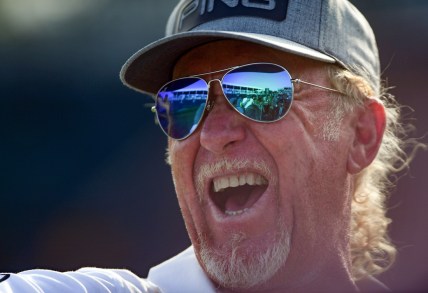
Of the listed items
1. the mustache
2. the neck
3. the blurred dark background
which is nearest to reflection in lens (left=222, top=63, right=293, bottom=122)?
the mustache

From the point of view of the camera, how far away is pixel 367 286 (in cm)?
235

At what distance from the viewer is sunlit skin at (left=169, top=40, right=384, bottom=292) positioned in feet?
6.73

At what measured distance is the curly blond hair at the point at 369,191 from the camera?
219 cm

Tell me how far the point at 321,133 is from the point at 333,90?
134 millimetres

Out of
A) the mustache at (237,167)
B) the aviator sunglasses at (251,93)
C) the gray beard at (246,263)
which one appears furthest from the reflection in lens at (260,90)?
the gray beard at (246,263)

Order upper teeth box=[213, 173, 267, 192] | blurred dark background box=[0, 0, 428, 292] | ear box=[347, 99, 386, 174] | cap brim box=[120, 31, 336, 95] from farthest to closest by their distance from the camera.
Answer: blurred dark background box=[0, 0, 428, 292], ear box=[347, 99, 386, 174], upper teeth box=[213, 173, 267, 192], cap brim box=[120, 31, 336, 95]

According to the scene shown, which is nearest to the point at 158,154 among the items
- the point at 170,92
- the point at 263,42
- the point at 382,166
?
the point at 382,166

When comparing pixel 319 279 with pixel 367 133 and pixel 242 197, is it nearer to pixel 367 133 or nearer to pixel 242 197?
pixel 242 197

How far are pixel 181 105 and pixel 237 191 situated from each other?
0.30 m

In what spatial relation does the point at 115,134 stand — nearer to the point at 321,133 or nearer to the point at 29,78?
the point at 29,78

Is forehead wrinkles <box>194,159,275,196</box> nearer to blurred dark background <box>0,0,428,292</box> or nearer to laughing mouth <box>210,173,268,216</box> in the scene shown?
laughing mouth <box>210,173,268,216</box>

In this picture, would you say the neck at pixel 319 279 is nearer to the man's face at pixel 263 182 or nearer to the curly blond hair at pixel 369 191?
the man's face at pixel 263 182

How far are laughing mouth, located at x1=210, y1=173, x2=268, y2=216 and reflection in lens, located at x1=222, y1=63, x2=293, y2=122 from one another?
0.18 m

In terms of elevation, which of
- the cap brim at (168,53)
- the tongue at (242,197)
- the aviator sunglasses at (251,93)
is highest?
the cap brim at (168,53)
